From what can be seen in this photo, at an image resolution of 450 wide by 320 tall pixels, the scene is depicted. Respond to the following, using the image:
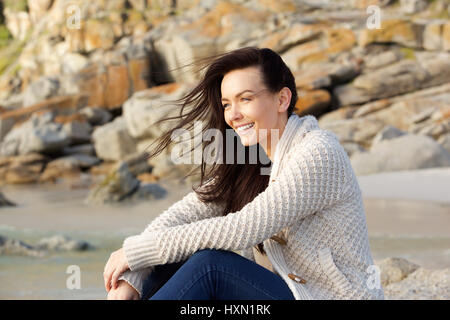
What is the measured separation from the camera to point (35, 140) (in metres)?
14.0

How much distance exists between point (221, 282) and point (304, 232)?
345 millimetres

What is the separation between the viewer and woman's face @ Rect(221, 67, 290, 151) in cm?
209

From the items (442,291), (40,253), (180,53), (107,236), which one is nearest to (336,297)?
(442,291)

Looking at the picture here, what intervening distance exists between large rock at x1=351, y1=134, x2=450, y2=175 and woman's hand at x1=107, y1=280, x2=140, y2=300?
25.0 ft

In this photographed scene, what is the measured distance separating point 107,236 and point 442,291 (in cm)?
385

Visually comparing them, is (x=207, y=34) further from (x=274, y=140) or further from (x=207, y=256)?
(x=207, y=256)

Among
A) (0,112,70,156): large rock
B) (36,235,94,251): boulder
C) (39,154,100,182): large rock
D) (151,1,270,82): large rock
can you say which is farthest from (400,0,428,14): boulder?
(36,235,94,251): boulder

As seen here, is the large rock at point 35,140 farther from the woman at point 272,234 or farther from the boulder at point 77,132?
the woman at point 272,234

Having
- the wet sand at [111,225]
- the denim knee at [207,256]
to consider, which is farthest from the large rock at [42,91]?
the denim knee at [207,256]

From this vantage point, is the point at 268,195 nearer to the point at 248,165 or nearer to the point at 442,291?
the point at 248,165

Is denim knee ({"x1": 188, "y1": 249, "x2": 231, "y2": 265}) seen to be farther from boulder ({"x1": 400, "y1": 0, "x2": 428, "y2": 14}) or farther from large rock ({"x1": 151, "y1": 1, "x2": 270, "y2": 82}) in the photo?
boulder ({"x1": 400, "y1": 0, "x2": 428, "y2": 14})

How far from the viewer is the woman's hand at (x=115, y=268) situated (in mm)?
1984
